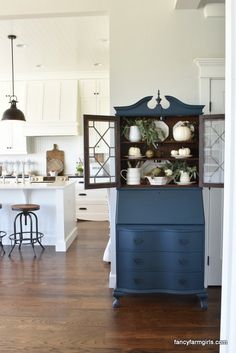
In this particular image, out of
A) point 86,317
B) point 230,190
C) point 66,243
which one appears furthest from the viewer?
point 66,243

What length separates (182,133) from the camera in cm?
291

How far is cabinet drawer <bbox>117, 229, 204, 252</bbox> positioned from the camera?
8.94 feet

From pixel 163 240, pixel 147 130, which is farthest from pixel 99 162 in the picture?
pixel 163 240

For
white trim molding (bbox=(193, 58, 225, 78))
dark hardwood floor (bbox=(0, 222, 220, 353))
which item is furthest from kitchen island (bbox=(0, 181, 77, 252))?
white trim molding (bbox=(193, 58, 225, 78))

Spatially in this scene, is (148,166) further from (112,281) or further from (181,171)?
(112,281)

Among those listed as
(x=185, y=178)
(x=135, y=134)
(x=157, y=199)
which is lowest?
(x=157, y=199)

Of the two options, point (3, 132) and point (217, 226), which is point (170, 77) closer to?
point (217, 226)

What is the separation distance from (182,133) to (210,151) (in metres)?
0.32

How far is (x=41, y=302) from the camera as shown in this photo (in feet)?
9.62

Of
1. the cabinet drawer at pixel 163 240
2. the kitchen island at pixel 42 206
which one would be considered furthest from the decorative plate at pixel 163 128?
the kitchen island at pixel 42 206

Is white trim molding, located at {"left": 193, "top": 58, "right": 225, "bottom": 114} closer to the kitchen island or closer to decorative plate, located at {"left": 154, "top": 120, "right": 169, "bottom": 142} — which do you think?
decorative plate, located at {"left": 154, "top": 120, "right": 169, "bottom": 142}

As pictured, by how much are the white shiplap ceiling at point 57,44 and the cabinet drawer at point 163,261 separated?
2.76 m

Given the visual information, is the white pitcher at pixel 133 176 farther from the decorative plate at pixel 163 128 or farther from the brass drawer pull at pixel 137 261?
the brass drawer pull at pixel 137 261

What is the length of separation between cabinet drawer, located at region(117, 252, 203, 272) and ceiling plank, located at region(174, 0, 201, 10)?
2.28 meters
